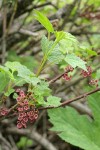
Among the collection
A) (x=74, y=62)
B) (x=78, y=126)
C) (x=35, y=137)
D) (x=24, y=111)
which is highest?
(x=74, y=62)

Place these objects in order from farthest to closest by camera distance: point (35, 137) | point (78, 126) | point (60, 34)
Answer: point (35, 137)
point (78, 126)
point (60, 34)

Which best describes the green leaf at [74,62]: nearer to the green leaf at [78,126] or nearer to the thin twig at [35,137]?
the green leaf at [78,126]

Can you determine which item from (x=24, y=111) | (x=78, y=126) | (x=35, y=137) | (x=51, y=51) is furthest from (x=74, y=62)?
(x=35, y=137)

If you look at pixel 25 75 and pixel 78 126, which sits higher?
pixel 25 75

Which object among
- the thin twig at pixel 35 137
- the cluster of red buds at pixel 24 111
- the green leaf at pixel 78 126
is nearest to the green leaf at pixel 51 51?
the cluster of red buds at pixel 24 111

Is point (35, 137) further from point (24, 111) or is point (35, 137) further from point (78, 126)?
point (24, 111)

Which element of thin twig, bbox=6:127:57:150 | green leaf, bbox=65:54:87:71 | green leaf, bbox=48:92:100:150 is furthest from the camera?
thin twig, bbox=6:127:57:150

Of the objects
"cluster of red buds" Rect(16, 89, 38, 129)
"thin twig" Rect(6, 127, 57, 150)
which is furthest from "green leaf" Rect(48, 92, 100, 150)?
"thin twig" Rect(6, 127, 57, 150)

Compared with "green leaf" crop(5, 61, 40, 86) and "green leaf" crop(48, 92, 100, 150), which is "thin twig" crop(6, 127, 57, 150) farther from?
"green leaf" crop(5, 61, 40, 86)
